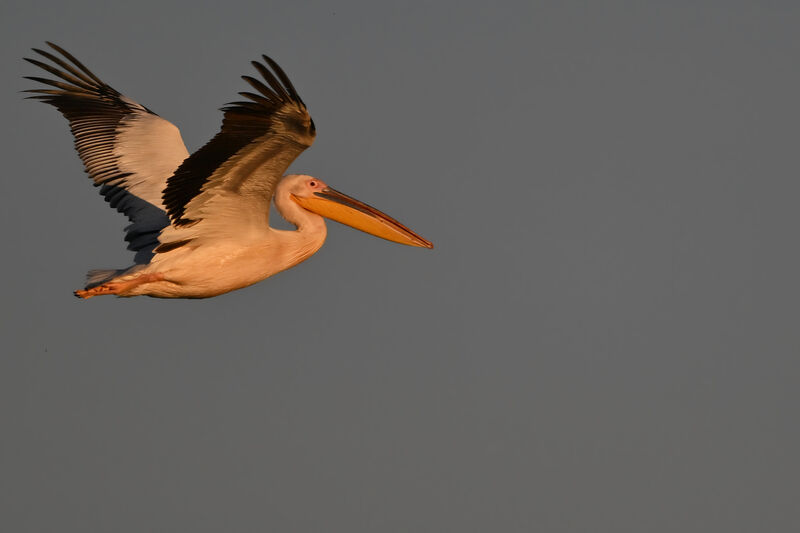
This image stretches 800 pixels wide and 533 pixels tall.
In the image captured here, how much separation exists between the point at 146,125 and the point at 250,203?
100 inches

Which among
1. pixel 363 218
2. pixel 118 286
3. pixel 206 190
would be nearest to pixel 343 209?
pixel 363 218

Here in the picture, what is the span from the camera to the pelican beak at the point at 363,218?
11.6 metres

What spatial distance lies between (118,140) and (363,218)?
279 centimetres

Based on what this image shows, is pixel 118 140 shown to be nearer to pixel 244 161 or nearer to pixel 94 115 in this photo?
pixel 94 115

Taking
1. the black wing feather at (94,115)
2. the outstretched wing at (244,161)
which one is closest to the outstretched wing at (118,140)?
the black wing feather at (94,115)

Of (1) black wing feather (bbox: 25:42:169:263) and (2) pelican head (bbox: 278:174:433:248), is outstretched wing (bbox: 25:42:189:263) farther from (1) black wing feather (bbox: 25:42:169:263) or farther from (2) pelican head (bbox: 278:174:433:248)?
(2) pelican head (bbox: 278:174:433:248)

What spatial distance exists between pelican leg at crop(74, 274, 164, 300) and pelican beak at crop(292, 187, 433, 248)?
1.87 meters

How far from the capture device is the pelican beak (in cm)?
1159

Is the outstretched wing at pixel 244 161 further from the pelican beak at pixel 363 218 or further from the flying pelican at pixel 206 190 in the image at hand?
the pelican beak at pixel 363 218

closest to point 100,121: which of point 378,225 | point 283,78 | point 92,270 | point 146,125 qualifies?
point 146,125

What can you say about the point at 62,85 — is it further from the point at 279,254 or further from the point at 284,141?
the point at 284,141

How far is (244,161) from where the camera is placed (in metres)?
9.54

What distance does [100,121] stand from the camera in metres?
12.3

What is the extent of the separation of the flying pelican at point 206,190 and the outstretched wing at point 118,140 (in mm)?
11
